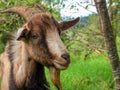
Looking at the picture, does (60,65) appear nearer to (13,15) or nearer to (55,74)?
(55,74)

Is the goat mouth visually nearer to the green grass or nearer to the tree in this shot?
the tree

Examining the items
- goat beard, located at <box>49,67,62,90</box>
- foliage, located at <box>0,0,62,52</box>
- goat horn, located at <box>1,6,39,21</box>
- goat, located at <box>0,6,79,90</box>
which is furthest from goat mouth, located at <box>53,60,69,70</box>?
foliage, located at <box>0,0,62,52</box>

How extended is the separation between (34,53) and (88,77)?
4.57 meters

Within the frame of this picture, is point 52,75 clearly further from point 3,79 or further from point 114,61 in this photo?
point 114,61

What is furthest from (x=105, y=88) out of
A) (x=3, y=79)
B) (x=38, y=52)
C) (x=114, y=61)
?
(x=38, y=52)

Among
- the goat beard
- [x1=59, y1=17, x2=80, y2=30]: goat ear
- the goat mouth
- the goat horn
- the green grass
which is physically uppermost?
Answer: the goat horn

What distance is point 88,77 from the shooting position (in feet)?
31.4

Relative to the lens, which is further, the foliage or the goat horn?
the foliage

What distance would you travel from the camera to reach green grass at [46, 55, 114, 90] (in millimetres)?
9055

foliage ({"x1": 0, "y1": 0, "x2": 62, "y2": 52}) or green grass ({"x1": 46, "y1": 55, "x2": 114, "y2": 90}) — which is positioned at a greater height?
foliage ({"x1": 0, "y1": 0, "x2": 62, "y2": 52})

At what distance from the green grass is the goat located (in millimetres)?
2741

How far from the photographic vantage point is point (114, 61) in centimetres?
653

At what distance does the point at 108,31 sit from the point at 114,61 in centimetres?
55

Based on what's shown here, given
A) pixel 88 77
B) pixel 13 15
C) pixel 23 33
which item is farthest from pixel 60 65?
pixel 88 77
